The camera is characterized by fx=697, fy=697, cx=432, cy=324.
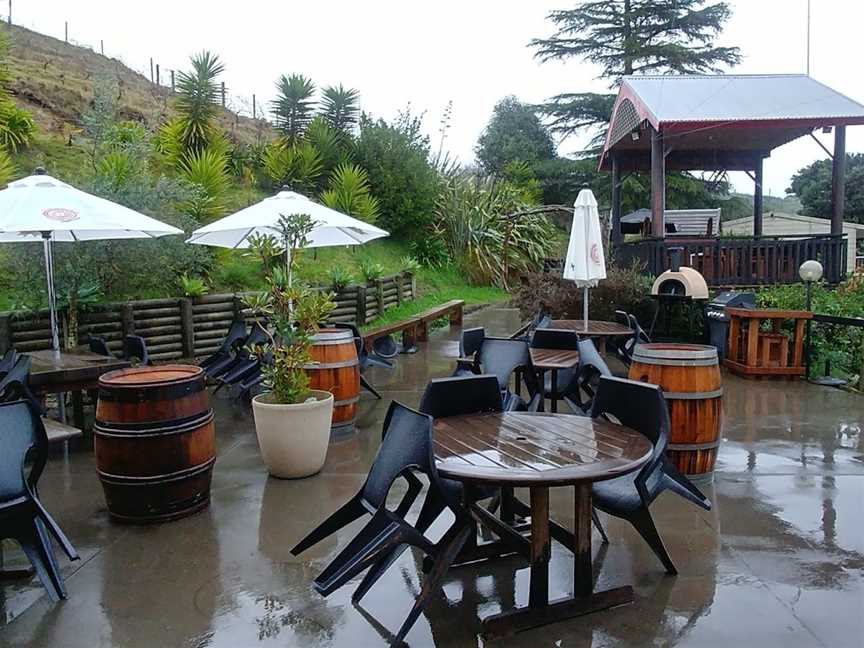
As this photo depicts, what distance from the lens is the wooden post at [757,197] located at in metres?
14.2

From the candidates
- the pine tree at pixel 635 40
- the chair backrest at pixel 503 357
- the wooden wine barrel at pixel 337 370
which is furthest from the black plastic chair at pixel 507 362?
the pine tree at pixel 635 40

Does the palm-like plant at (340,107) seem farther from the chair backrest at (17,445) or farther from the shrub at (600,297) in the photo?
the chair backrest at (17,445)

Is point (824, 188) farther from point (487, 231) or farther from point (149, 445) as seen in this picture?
point (149, 445)

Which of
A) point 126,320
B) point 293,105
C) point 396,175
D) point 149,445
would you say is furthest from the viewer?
point 396,175

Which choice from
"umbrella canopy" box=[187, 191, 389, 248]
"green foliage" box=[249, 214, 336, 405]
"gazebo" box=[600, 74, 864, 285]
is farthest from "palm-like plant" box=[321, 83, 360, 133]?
"green foliage" box=[249, 214, 336, 405]

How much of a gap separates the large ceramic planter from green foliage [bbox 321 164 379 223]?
30.6 ft

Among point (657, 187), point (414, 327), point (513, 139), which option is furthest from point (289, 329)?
point (513, 139)

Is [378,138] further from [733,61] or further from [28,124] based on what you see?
[733,61]

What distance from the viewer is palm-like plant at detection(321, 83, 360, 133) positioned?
16.0 meters

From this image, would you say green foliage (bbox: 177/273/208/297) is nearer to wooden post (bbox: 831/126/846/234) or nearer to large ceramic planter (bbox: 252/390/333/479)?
large ceramic planter (bbox: 252/390/333/479)

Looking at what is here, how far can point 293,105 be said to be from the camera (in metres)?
15.6

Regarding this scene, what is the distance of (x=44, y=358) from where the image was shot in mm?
5590

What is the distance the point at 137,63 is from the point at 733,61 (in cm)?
2299

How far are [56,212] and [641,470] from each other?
175 inches
